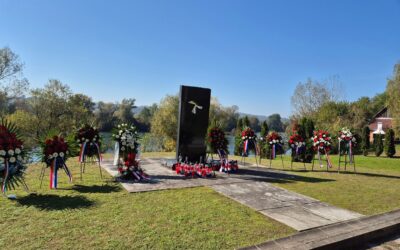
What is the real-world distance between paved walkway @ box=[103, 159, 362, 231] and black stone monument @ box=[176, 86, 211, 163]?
101 cm

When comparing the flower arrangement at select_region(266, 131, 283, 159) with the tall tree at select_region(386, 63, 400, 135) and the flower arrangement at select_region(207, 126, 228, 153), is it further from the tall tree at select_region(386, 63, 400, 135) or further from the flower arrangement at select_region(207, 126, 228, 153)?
the tall tree at select_region(386, 63, 400, 135)

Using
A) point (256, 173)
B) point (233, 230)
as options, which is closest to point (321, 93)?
point (256, 173)

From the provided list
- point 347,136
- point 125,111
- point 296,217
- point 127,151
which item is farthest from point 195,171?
point 125,111

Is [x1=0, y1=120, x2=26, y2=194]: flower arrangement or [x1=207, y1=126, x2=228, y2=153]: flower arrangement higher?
[x1=207, y1=126, x2=228, y2=153]: flower arrangement

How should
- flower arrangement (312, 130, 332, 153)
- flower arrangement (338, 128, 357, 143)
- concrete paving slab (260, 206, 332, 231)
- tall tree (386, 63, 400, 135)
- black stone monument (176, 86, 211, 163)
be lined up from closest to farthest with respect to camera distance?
concrete paving slab (260, 206, 332, 231) < black stone monument (176, 86, 211, 163) < flower arrangement (338, 128, 357, 143) < flower arrangement (312, 130, 332, 153) < tall tree (386, 63, 400, 135)

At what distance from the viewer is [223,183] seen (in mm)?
6426

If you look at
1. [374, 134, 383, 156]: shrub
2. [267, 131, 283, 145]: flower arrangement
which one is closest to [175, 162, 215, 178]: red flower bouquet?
[267, 131, 283, 145]: flower arrangement

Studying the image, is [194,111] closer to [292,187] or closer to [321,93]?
[292,187]

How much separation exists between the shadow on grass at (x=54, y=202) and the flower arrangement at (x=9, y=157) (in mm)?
432

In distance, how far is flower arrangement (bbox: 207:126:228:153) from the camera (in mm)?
8445

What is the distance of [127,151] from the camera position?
274 inches

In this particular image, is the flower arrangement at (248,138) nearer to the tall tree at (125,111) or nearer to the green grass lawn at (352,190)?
the green grass lawn at (352,190)

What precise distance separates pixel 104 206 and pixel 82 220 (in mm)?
656

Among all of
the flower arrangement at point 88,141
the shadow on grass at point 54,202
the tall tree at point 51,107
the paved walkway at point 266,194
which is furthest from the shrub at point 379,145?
the tall tree at point 51,107
